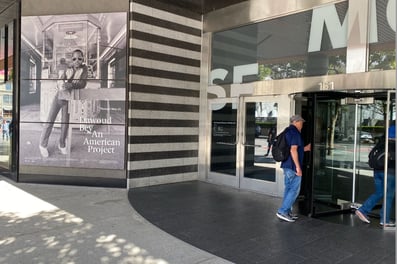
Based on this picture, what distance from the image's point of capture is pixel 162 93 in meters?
8.60

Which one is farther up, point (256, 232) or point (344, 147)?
point (344, 147)

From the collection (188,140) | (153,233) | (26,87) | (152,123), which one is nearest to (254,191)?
(188,140)

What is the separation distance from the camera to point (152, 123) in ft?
27.7

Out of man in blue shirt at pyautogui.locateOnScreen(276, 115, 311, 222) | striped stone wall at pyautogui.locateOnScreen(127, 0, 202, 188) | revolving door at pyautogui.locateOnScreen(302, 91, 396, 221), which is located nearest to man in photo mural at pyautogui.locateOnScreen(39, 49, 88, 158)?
striped stone wall at pyautogui.locateOnScreen(127, 0, 202, 188)

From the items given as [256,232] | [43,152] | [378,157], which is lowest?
[256,232]

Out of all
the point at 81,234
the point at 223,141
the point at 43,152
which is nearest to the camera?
the point at 81,234

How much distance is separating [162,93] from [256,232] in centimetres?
444

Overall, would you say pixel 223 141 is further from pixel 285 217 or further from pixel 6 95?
pixel 6 95

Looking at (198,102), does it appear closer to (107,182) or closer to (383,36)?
(107,182)

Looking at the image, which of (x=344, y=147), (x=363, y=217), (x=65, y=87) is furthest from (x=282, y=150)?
(x=65, y=87)

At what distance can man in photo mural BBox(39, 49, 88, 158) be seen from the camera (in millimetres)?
8219

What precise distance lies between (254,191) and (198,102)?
2736 mm

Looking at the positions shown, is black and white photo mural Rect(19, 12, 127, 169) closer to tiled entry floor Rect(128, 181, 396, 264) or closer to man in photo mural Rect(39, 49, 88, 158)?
man in photo mural Rect(39, 49, 88, 158)

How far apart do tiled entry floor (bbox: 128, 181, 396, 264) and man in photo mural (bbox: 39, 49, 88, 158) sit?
7.31ft
